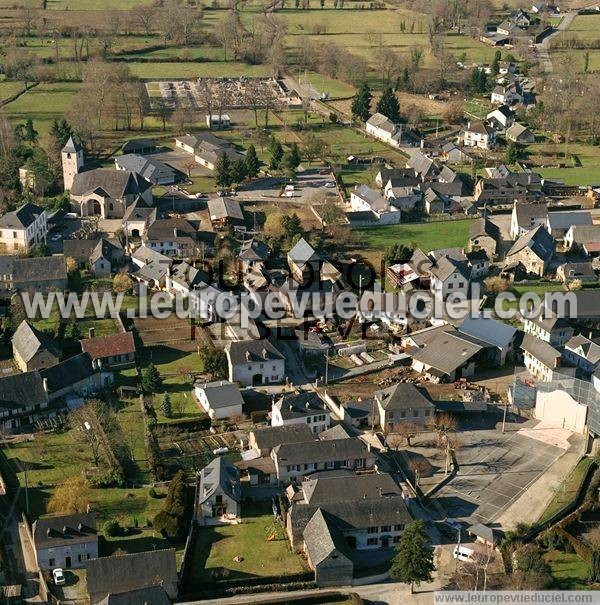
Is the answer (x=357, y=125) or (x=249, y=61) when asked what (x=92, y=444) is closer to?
(x=357, y=125)

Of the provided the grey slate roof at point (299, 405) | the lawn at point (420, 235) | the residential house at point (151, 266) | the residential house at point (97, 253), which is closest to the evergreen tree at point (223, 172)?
the lawn at point (420, 235)

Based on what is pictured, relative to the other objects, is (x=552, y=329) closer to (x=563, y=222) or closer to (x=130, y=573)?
(x=563, y=222)

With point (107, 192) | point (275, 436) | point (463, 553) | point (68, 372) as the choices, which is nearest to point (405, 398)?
point (275, 436)

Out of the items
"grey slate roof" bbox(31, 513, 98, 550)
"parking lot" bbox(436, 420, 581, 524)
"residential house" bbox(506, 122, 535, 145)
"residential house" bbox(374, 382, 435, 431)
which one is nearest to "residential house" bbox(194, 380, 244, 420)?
"residential house" bbox(374, 382, 435, 431)

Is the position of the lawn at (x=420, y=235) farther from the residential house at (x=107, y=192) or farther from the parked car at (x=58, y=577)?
the parked car at (x=58, y=577)

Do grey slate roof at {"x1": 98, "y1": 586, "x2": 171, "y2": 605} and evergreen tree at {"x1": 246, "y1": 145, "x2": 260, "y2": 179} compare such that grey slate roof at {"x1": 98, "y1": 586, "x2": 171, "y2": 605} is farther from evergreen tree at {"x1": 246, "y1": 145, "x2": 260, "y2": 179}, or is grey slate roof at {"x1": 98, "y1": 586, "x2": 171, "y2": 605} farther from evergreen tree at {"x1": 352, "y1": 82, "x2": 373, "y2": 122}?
evergreen tree at {"x1": 352, "y1": 82, "x2": 373, "y2": 122}

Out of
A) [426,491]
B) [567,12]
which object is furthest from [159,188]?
[567,12]
